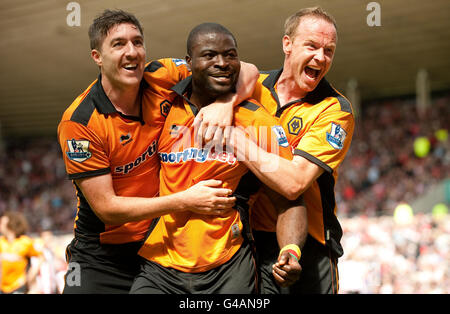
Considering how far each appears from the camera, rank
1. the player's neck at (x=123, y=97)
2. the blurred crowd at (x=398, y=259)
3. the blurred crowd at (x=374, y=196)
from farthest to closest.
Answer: the blurred crowd at (x=374, y=196) < the blurred crowd at (x=398, y=259) < the player's neck at (x=123, y=97)

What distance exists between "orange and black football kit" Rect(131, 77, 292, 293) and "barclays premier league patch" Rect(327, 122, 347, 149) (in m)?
0.33

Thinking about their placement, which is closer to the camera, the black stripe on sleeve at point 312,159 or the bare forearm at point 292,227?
the bare forearm at point 292,227

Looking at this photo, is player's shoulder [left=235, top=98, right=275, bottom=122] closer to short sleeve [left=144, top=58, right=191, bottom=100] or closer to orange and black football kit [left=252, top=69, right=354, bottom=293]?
orange and black football kit [left=252, top=69, right=354, bottom=293]

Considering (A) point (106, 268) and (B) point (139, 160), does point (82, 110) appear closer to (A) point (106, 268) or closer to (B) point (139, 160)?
(B) point (139, 160)

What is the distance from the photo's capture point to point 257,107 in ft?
9.76

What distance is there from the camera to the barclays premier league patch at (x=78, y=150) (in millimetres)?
2893

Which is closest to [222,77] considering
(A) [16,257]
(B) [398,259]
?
(A) [16,257]

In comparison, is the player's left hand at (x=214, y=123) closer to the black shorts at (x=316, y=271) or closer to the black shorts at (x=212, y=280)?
the black shorts at (x=212, y=280)

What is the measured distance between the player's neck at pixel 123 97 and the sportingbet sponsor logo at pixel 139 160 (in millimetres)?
244

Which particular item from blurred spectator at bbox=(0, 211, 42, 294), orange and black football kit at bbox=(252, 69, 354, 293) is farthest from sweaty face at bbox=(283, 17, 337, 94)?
blurred spectator at bbox=(0, 211, 42, 294)

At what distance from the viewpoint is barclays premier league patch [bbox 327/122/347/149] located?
3.09 m

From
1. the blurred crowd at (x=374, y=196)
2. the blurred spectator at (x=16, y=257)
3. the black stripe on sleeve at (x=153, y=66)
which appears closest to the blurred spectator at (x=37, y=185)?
the blurred crowd at (x=374, y=196)

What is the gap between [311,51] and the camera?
322cm
